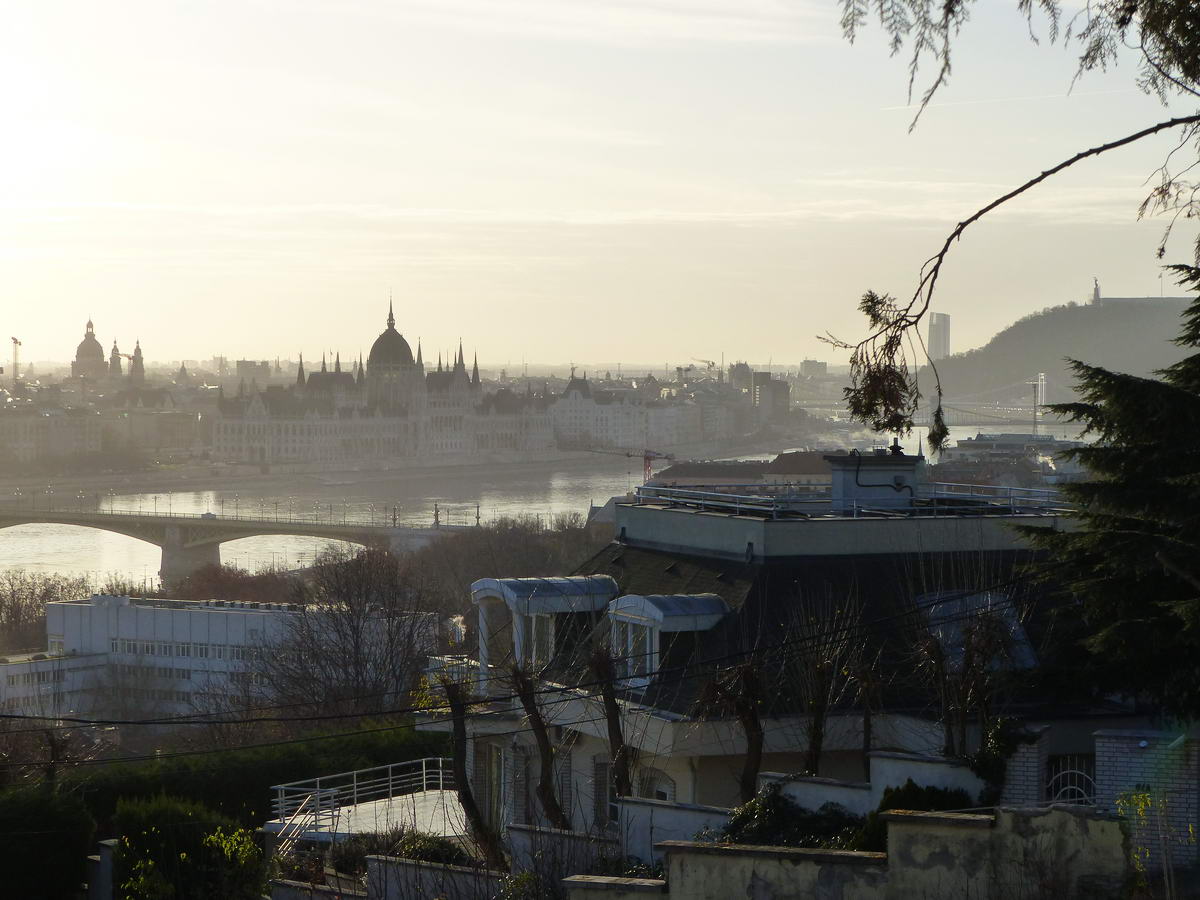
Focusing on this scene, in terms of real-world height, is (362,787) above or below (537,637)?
below

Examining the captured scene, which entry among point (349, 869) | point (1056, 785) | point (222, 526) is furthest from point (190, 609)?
point (1056, 785)

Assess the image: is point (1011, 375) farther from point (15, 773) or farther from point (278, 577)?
point (15, 773)

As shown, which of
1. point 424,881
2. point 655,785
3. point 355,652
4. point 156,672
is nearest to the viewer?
point 424,881

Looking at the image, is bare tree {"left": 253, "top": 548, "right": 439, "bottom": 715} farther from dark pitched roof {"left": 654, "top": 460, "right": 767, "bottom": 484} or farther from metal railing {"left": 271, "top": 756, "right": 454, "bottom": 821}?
A: dark pitched roof {"left": 654, "top": 460, "right": 767, "bottom": 484}

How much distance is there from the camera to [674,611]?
614cm

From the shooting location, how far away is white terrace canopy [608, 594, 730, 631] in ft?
20.1

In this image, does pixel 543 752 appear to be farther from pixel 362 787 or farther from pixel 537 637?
pixel 362 787

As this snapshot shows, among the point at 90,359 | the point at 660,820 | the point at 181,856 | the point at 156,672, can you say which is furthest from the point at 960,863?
the point at 90,359

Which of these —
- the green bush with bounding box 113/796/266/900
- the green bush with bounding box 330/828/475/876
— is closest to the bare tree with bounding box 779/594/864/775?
the green bush with bounding box 330/828/475/876

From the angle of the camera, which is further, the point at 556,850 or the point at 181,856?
the point at 181,856

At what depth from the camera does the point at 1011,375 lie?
382 feet

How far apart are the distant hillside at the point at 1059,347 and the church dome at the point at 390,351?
33.1 meters

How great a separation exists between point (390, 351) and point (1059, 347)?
45209 mm

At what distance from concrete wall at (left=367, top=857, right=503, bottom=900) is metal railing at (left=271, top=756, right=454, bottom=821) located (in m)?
1.41
